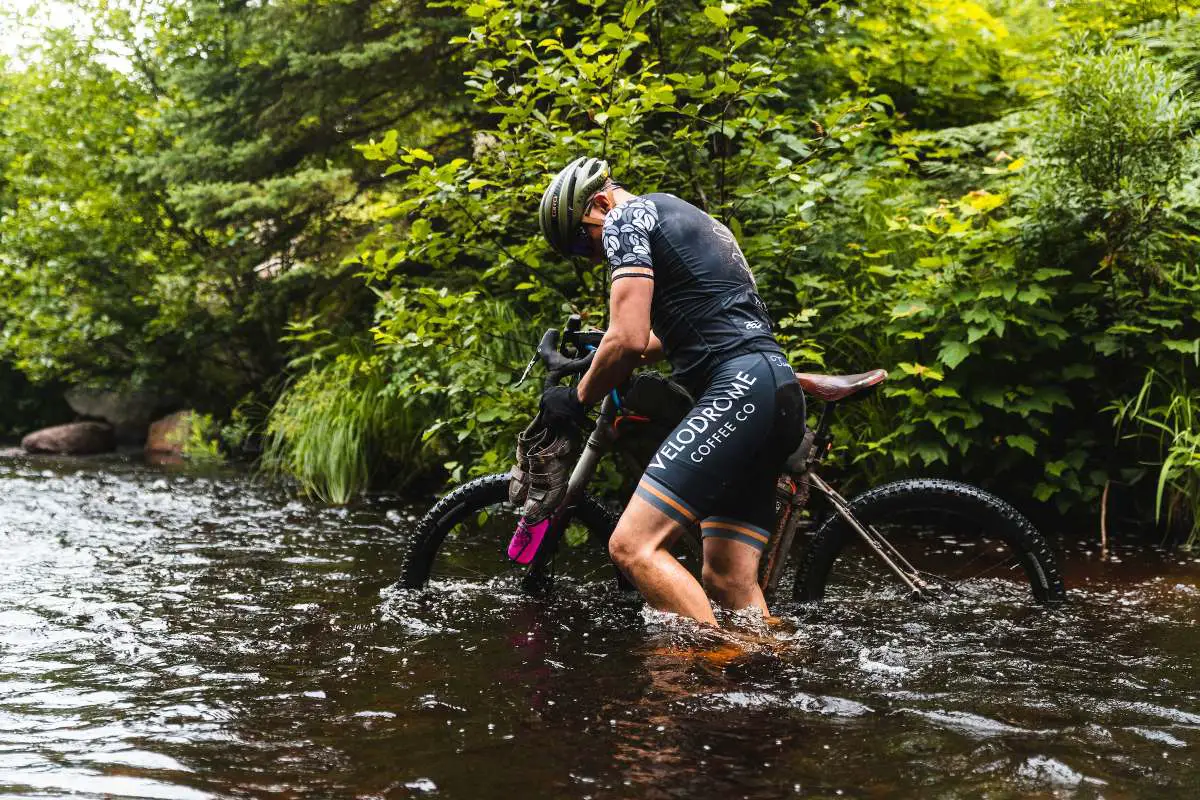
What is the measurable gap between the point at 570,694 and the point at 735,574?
1019 millimetres

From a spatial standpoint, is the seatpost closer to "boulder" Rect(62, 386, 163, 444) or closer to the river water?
the river water

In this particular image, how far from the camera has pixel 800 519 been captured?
4.57 metres

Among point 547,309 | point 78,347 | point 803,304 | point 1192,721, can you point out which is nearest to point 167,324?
point 78,347

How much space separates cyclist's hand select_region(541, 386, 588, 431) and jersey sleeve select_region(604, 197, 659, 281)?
1.97 ft

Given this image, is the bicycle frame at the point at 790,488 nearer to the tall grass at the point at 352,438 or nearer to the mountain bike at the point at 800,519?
the mountain bike at the point at 800,519

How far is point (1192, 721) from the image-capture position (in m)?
3.05

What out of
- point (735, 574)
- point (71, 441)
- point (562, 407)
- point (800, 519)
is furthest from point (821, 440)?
point (71, 441)

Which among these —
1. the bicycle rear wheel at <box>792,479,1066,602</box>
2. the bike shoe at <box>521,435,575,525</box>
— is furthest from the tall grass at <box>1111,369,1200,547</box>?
the bike shoe at <box>521,435,575,525</box>

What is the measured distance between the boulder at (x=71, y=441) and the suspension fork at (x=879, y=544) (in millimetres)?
13550

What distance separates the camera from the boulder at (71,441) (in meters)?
15.2

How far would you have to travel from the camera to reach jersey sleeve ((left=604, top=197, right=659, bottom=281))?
3648 mm

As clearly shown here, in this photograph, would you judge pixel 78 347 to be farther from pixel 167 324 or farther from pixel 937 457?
pixel 937 457

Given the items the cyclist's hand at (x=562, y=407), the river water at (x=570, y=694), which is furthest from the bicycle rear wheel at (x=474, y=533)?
the cyclist's hand at (x=562, y=407)

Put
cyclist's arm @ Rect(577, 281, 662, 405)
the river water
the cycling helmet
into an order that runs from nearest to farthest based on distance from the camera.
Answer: the river water
cyclist's arm @ Rect(577, 281, 662, 405)
the cycling helmet
